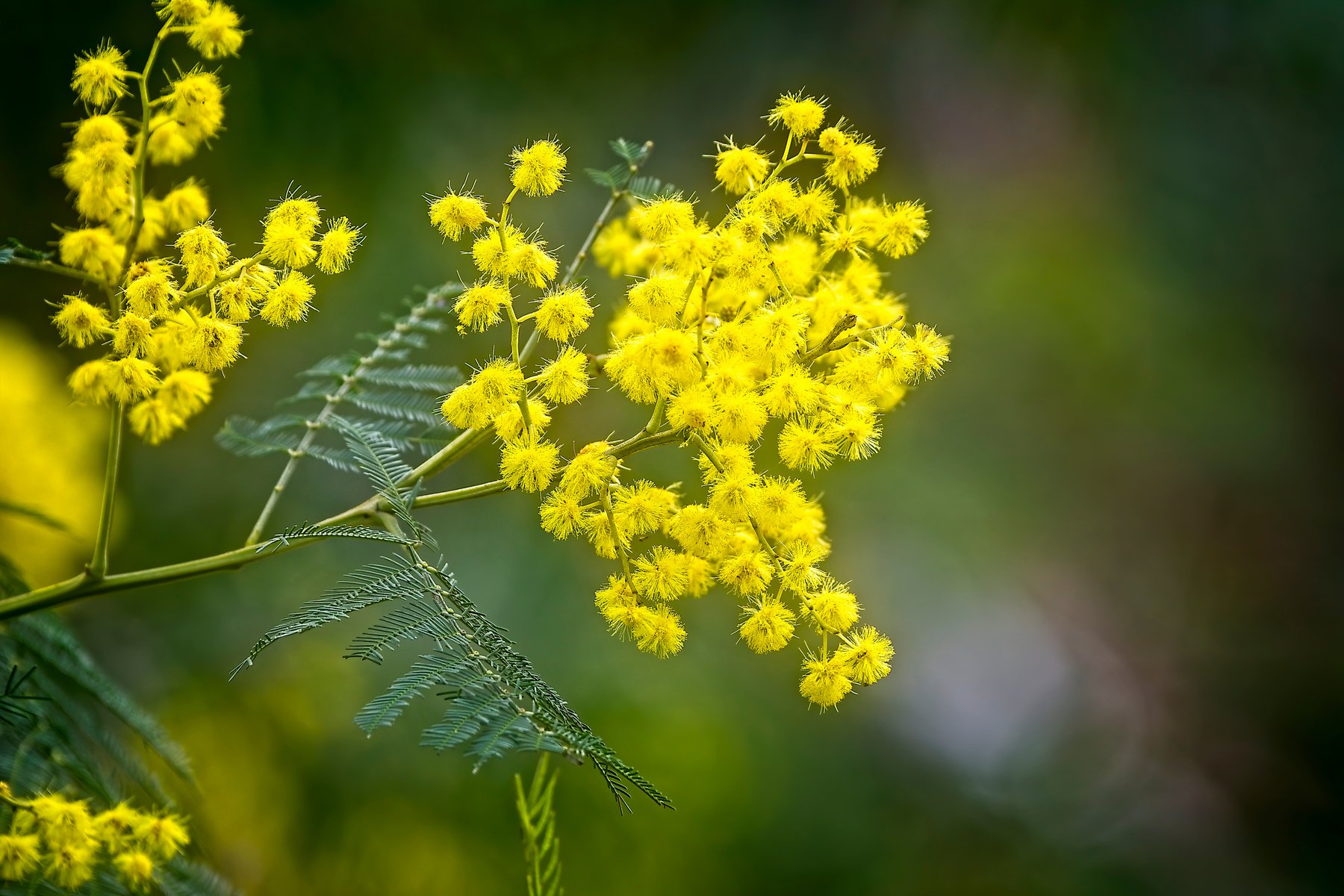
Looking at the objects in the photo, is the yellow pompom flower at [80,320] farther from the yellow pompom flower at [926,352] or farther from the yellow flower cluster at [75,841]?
the yellow pompom flower at [926,352]

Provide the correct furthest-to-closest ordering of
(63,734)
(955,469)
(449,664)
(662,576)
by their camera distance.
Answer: (955,469) → (63,734) → (662,576) → (449,664)

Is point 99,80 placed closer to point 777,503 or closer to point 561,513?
point 561,513

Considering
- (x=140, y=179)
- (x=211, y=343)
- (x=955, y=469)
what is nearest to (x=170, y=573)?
(x=211, y=343)

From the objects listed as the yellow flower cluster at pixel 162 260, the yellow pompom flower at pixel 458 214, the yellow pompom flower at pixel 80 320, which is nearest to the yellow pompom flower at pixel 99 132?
the yellow flower cluster at pixel 162 260

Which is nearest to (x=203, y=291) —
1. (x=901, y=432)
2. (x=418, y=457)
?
(x=418, y=457)

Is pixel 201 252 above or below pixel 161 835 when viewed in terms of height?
above

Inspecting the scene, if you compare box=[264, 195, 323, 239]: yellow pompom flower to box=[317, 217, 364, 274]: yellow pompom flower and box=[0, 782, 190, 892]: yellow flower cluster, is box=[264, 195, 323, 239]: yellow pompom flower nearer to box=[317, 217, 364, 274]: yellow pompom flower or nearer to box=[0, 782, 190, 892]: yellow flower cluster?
box=[317, 217, 364, 274]: yellow pompom flower

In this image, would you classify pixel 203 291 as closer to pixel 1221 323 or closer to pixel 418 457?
pixel 418 457
